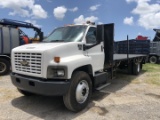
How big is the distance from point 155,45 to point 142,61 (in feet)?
21.7

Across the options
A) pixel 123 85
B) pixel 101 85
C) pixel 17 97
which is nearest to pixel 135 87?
pixel 123 85

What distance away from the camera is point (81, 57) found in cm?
477

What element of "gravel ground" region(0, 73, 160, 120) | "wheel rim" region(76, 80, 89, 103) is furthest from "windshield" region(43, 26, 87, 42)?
"gravel ground" region(0, 73, 160, 120)

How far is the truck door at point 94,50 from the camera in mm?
5313

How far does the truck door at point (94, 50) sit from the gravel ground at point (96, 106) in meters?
1.08

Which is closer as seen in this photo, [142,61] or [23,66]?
[23,66]

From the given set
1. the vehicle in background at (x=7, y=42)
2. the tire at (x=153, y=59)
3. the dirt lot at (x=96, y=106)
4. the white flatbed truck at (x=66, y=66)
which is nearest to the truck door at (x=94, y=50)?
the white flatbed truck at (x=66, y=66)

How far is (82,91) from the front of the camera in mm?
4762

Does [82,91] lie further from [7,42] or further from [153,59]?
[153,59]

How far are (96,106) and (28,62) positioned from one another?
219 cm

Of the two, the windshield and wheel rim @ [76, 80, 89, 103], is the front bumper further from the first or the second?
the windshield

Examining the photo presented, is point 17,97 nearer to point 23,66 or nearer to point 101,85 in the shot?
point 23,66

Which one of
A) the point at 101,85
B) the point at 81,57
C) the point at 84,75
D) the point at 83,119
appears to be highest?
the point at 81,57

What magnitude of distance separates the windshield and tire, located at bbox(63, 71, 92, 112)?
1049 mm
